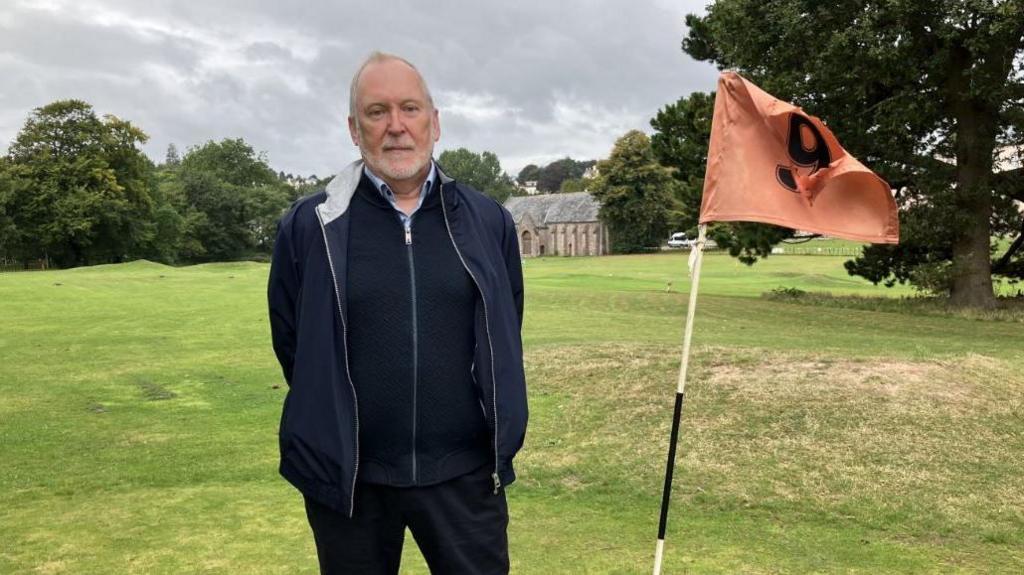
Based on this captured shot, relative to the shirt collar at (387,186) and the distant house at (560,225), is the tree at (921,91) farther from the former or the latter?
the distant house at (560,225)

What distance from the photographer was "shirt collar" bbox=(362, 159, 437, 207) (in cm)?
320

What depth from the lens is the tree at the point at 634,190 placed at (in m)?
84.2

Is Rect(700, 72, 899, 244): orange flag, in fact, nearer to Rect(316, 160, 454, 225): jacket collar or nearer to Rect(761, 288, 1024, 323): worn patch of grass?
Rect(316, 160, 454, 225): jacket collar

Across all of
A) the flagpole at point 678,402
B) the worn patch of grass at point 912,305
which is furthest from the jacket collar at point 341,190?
the worn patch of grass at point 912,305

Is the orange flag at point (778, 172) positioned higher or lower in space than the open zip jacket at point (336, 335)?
higher

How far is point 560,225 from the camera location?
109 metres

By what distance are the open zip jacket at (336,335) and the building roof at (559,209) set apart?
10209 cm

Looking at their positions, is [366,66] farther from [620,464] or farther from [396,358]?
[620,464]

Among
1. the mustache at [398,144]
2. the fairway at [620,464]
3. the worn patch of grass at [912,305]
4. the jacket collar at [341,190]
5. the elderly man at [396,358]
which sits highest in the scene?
the mustache at [398,144]

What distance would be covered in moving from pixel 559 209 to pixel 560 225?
296 centimetres

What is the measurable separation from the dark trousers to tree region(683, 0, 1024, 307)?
61.2 ft

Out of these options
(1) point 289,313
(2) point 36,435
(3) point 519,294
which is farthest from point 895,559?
(2) point 36,435

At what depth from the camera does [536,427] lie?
9000 millimetres

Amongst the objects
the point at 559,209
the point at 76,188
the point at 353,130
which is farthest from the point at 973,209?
the point at 559,209
